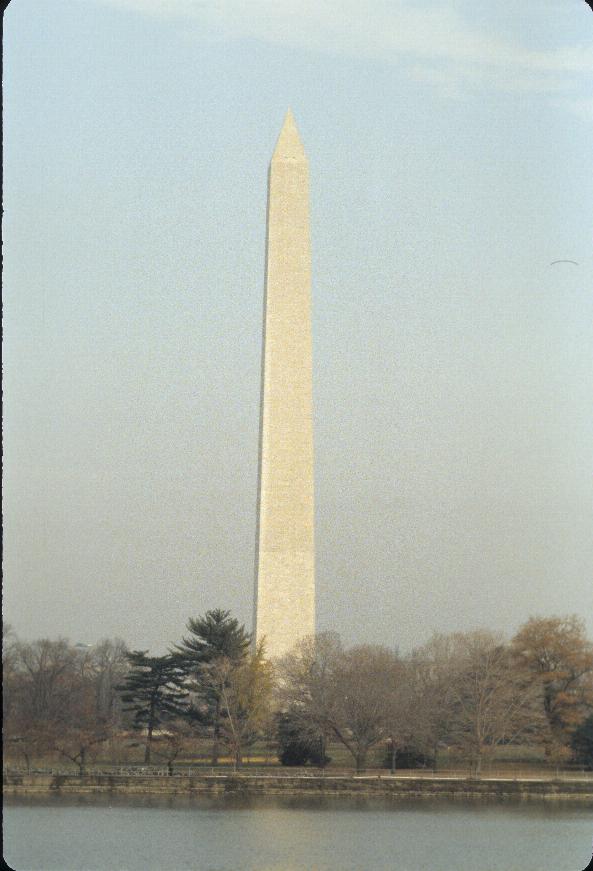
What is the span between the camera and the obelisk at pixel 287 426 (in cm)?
4422

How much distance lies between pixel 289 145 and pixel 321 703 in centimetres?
1442

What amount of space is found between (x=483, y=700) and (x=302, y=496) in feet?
23.3

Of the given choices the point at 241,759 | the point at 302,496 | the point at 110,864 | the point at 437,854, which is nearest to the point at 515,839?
the point at 437,854

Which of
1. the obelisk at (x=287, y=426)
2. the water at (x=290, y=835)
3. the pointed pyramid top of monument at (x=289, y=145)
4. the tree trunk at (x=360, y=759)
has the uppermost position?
the pointed pyramid top of monument at (x=289, y=145)

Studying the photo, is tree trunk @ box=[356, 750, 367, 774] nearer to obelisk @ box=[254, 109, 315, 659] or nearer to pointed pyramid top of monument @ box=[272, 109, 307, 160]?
obelisk @ box=[254, 109, 315, 659]

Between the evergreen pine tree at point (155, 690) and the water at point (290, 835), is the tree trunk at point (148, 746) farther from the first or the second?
the water at point (290, 835)

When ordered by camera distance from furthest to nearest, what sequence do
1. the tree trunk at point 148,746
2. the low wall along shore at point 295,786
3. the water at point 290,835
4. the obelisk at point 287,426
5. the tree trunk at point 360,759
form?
the obelisk at point 287,426, the tree trunk at point 148,746, the tree trunk at point 360,759, the low wall along shore at point 295,786, the water at point 290,835

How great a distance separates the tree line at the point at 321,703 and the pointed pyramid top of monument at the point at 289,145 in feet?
38.8

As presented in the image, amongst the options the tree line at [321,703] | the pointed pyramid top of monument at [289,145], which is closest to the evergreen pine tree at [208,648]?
the tree line at [321,703]

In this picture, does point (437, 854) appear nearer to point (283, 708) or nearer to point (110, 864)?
point (110, 864)

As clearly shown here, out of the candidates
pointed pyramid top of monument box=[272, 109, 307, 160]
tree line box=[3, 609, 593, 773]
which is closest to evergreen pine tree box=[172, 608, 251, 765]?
tree line box=[3, 609, 593, 773]

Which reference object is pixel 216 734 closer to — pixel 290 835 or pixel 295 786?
pixel 295 786

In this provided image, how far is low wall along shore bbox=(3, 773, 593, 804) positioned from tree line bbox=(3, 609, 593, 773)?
1.64m

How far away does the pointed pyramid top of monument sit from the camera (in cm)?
4516
